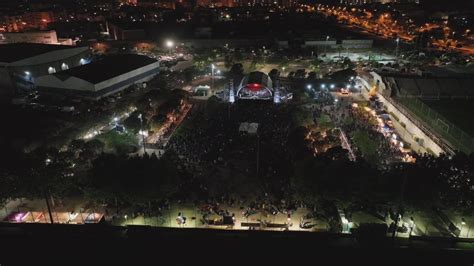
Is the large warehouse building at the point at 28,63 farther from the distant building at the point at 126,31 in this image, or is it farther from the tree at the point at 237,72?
the tree at the point at 237,72

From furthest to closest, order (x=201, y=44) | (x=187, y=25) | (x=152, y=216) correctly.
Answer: (x=187, y=25) → (x=201, y=44) → (x=152, y=216)

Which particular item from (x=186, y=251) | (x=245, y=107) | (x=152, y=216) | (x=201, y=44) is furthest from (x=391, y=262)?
(x=201, y=44)

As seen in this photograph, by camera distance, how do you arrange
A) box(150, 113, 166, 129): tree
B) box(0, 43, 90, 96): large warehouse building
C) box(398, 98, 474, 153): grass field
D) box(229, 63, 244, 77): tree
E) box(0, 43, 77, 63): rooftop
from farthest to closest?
box(229, 63, 244, 77): tree < box(0, 43, 77, 63): rooftop < box(0, 43, 90, 96): large warehouse building < box(150, 113, 166, 129): tree < box(398, 98, 474, 153): grass field

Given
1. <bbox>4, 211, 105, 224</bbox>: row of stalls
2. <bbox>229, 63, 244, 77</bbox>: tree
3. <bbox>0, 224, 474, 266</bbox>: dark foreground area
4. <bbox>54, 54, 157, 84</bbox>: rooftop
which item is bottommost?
<bbox>4, 211, 105, 224</bbox>: row of stalls

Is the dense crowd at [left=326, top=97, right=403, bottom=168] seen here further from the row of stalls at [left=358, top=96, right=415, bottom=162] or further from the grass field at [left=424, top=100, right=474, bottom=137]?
the grass field at [left=424, top=100, right=474, bottom=137]

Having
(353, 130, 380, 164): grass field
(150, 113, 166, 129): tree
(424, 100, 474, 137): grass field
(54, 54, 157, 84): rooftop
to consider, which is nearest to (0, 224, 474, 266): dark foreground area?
(353, 130, 380, 164): grass field

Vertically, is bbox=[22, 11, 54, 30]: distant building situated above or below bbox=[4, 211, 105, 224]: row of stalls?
above

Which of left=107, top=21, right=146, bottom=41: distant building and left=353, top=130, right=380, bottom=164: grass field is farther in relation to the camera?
left=107, top=21, right=146, bottom=41: distant building

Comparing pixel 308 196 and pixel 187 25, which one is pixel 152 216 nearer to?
pixel 308 196
